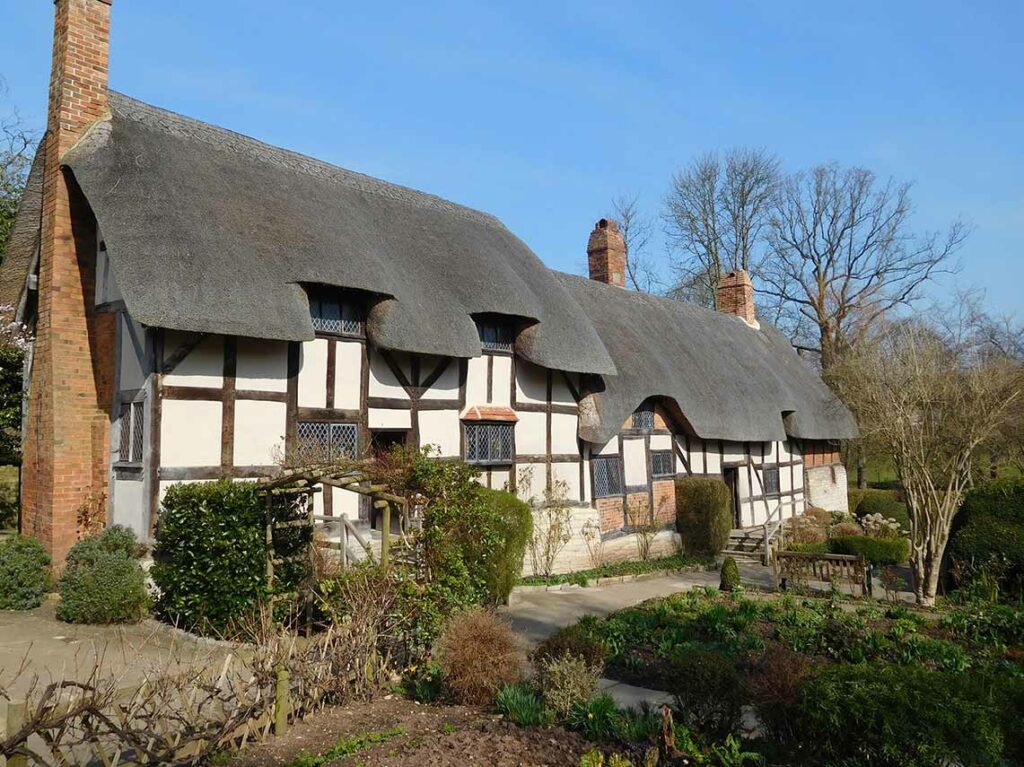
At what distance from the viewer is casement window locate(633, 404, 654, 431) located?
17828mm

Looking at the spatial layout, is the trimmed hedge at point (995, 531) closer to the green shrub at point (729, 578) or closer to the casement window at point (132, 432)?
the green shrub at point (729, 578)

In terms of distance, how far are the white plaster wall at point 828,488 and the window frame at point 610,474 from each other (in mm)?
9669

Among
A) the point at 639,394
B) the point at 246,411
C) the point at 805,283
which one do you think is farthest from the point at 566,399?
the point at 805,283

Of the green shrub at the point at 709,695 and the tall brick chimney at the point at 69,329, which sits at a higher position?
the tall brick chimney at the point at 69,329

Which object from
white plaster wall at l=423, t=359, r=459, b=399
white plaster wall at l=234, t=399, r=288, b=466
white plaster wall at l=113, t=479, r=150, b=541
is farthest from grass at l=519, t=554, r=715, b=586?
white plaster wall at l=113, t=479, r=150, b=541

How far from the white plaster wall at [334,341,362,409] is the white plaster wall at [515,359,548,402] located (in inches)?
147

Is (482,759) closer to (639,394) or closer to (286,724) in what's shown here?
(286,724)

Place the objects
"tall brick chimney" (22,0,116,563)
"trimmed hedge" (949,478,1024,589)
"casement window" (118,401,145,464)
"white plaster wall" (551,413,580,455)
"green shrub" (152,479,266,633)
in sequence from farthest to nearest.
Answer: "white plaster wall" (551,413,580,455), "trimmed hedge" (949,478,1024,589), "tall brick chimney" (22,0,116,563), "casement window" (118,401,145,464), "green shrub" (152,479,266,633)

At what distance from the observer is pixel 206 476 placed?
1054 cm

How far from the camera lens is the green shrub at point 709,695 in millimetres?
5480

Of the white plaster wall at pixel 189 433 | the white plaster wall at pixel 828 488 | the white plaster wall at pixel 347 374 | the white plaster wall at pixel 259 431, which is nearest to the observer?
the white plaster wall at pixel 189 433

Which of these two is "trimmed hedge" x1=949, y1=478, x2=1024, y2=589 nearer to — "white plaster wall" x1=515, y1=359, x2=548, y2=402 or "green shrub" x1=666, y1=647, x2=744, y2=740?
"white plaster wall" x1=515, y1=359, x2=548, y2=402

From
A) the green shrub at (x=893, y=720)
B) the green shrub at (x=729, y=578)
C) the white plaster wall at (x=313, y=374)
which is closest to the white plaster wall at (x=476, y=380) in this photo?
the white plaster wall at (x=313, y=374)

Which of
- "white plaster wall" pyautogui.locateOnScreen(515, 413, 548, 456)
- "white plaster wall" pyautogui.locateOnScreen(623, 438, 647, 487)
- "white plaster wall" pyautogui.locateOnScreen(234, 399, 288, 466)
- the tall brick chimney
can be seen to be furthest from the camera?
"white plaster wall" pyautogui.locateOnScreen(623, 438, 647, 487)
